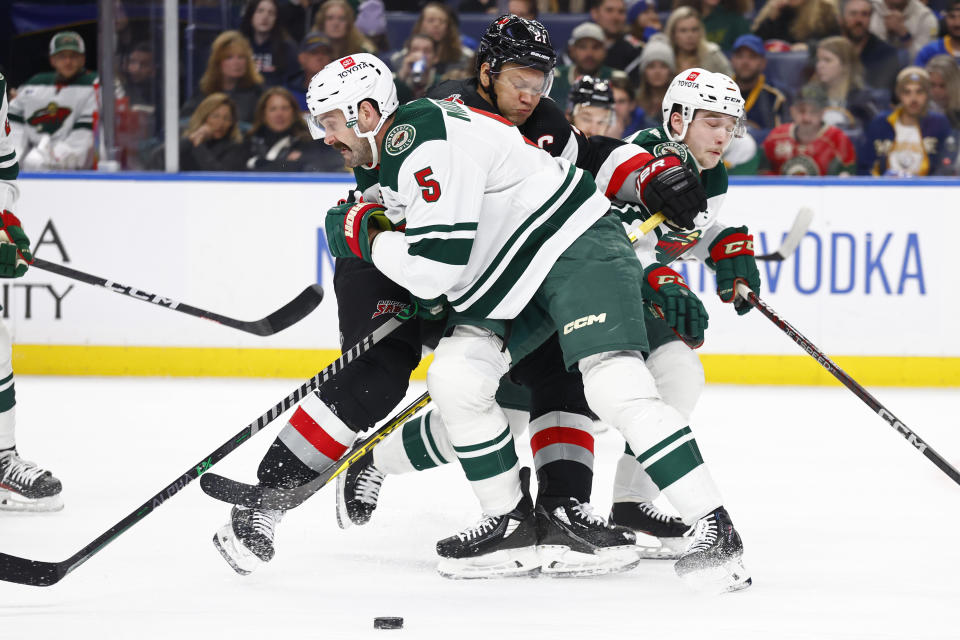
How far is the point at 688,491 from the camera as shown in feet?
7.95

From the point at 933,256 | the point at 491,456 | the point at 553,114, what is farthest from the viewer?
the point at 933,256

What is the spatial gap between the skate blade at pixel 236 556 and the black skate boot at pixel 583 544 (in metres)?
0.57

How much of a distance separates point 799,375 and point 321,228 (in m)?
2.01

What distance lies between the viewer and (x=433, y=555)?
112 inches

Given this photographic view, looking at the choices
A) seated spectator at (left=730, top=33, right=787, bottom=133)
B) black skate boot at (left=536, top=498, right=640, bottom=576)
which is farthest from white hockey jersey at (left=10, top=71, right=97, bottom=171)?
black skate boot at (left=536, top=498, right=640, bottom=576)

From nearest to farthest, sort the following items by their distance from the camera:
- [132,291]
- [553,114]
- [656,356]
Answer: [656,356] → [553,114] → [132,291]

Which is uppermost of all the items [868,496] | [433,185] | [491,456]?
[433,185]

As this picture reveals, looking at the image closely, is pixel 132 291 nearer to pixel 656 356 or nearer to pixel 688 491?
pixel 656 356

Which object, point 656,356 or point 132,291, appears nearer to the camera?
point 656,356

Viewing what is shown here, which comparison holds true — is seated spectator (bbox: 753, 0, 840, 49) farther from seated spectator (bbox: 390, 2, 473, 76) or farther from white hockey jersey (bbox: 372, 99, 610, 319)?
white hockey jersey (bbox: 372, 99, 610, 319)

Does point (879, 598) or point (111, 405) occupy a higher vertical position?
point (879, 598)

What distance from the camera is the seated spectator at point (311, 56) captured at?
5.79 meters

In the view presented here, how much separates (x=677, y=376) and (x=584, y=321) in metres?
0.36

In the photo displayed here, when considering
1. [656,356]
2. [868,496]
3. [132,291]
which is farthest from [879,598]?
[132,291]
